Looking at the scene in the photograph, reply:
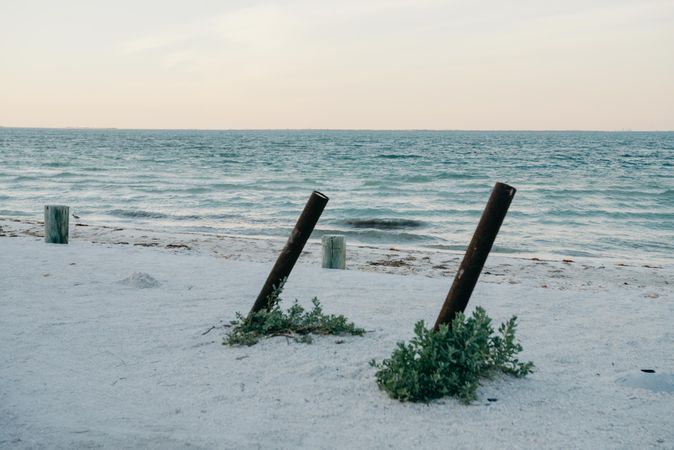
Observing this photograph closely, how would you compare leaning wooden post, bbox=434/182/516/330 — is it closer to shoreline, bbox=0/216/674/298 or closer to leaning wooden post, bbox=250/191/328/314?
leaning wooden post, bbox=250/191/328/314

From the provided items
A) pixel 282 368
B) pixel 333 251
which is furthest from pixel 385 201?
pixel 282 368

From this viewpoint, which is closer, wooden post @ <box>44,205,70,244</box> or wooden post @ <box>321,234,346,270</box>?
wooden post @ <box>321,234,346,270</box>

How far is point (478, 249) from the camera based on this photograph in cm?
487

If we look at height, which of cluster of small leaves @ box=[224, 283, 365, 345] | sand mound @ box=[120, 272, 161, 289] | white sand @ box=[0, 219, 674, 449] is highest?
cluster of small leaves @ box=[224, 283, 365, 345]

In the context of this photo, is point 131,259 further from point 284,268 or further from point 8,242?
point 284,268

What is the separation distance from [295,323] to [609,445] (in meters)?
2.94

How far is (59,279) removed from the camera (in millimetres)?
8359

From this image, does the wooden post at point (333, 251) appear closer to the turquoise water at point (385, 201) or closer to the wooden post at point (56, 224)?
the wooden post at point (56, 224)

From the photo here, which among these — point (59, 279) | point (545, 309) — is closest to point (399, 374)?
point (545, 309)

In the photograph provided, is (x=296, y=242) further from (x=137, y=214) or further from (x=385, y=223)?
(x=137, y=214)

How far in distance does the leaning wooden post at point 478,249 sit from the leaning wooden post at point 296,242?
4.71 ft

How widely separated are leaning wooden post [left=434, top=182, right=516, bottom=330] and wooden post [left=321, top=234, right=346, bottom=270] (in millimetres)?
5360

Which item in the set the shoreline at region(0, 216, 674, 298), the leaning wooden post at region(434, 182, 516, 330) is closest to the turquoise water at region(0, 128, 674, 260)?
the shoreline at region(0, 216, 674, 298)

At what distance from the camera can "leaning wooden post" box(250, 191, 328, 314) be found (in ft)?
19.2
